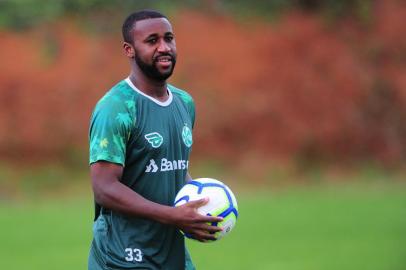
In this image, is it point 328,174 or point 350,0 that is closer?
point 328,174

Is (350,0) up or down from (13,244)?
up

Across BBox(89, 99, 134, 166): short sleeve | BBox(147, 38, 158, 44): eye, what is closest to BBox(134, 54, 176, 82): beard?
BBox(147, 38, 158, 44): eye

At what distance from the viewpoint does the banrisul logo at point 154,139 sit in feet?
16.9

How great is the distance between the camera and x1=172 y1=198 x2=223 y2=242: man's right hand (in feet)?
16.2

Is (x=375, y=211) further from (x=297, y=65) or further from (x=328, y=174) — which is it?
(x=297, y=65)

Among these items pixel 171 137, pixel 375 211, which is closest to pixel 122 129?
pixel 171 137

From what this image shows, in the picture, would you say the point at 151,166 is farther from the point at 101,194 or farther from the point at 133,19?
the point at 133,19

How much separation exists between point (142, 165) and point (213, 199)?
0.49 meters

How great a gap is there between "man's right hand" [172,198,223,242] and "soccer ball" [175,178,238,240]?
0.20ft

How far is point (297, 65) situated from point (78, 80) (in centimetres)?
618

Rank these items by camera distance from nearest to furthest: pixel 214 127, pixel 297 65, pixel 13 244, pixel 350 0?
1. pixel 13 244
2. pixel 214 127
3. pixel 297 65
4. pixel 350 0

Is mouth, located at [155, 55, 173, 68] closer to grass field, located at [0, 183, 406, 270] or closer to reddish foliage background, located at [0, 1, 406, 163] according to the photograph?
grass field, located at [0, 183, 406, 270]

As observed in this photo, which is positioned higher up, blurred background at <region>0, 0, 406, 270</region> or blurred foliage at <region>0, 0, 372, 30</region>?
blurred foliage at <region>0, 0, 372, 30</region>

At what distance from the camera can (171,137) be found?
17.3 ft
